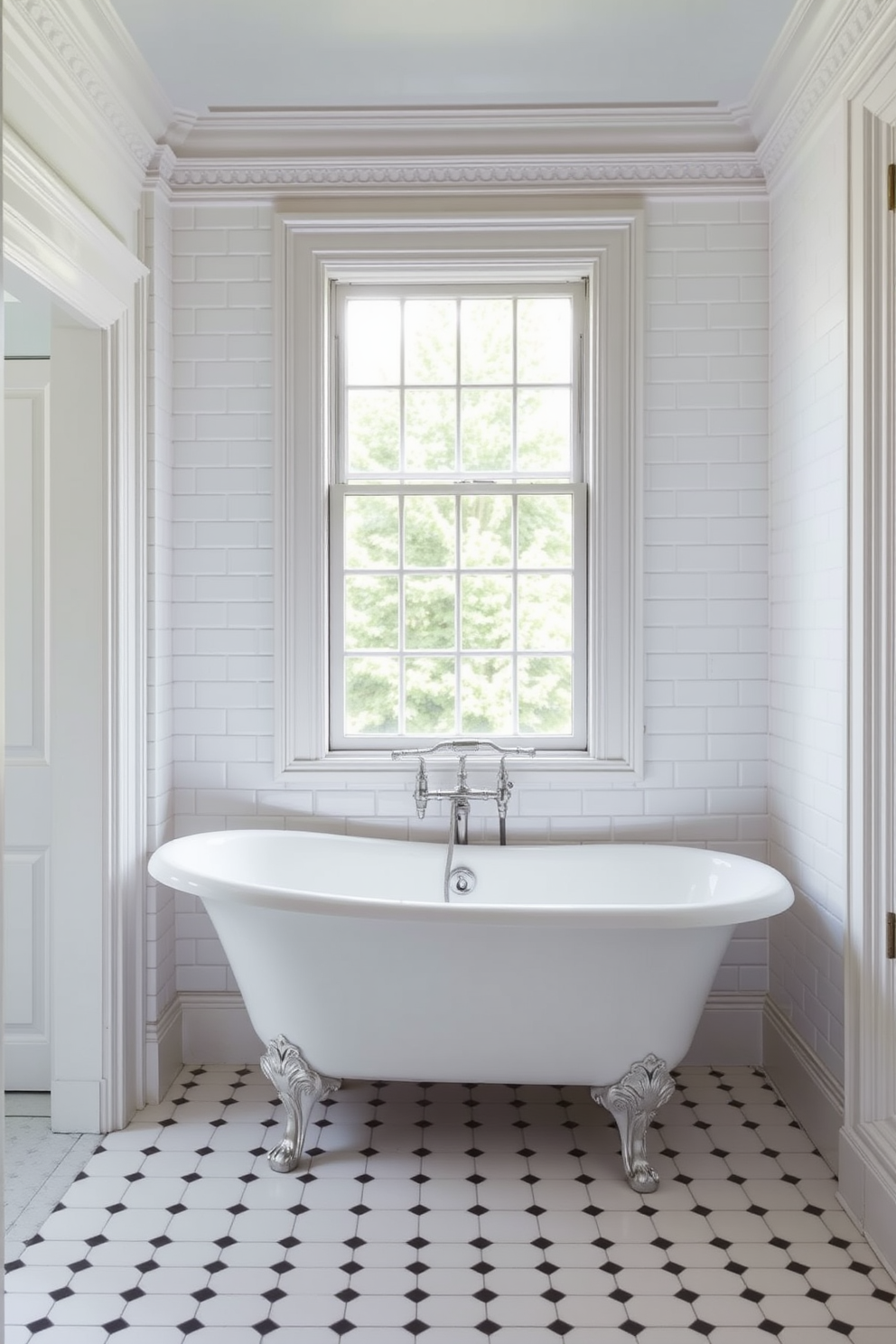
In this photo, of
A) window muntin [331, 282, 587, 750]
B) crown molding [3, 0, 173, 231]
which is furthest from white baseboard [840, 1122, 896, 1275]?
crown molding [3, 0, 173, 231]

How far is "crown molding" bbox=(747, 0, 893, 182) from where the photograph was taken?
242cm

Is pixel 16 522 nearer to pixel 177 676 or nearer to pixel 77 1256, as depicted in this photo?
pixel 177 676

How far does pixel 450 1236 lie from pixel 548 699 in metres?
1.69

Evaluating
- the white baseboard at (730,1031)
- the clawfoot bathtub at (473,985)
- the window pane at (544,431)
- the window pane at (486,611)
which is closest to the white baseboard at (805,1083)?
the white baseboard at (730,1031)

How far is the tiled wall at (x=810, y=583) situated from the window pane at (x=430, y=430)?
1082 millimetres

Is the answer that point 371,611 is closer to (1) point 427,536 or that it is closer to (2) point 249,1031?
(1) point 427,536

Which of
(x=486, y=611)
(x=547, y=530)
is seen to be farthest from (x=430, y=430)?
(x=486, y=611)

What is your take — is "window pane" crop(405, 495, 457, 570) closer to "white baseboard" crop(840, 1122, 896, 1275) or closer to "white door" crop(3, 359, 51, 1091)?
"white door" crop(3, 359, 51, 1091)

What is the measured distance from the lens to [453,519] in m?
3.51

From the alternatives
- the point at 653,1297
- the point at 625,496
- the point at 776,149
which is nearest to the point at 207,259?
the point at 625,496

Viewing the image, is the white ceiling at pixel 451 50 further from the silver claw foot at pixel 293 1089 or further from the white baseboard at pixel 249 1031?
the white baseboard at pixel 249 1031

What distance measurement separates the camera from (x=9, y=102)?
2.28m

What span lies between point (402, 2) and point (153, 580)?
1751 millimetres

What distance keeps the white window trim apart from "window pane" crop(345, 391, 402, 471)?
0.17 m
